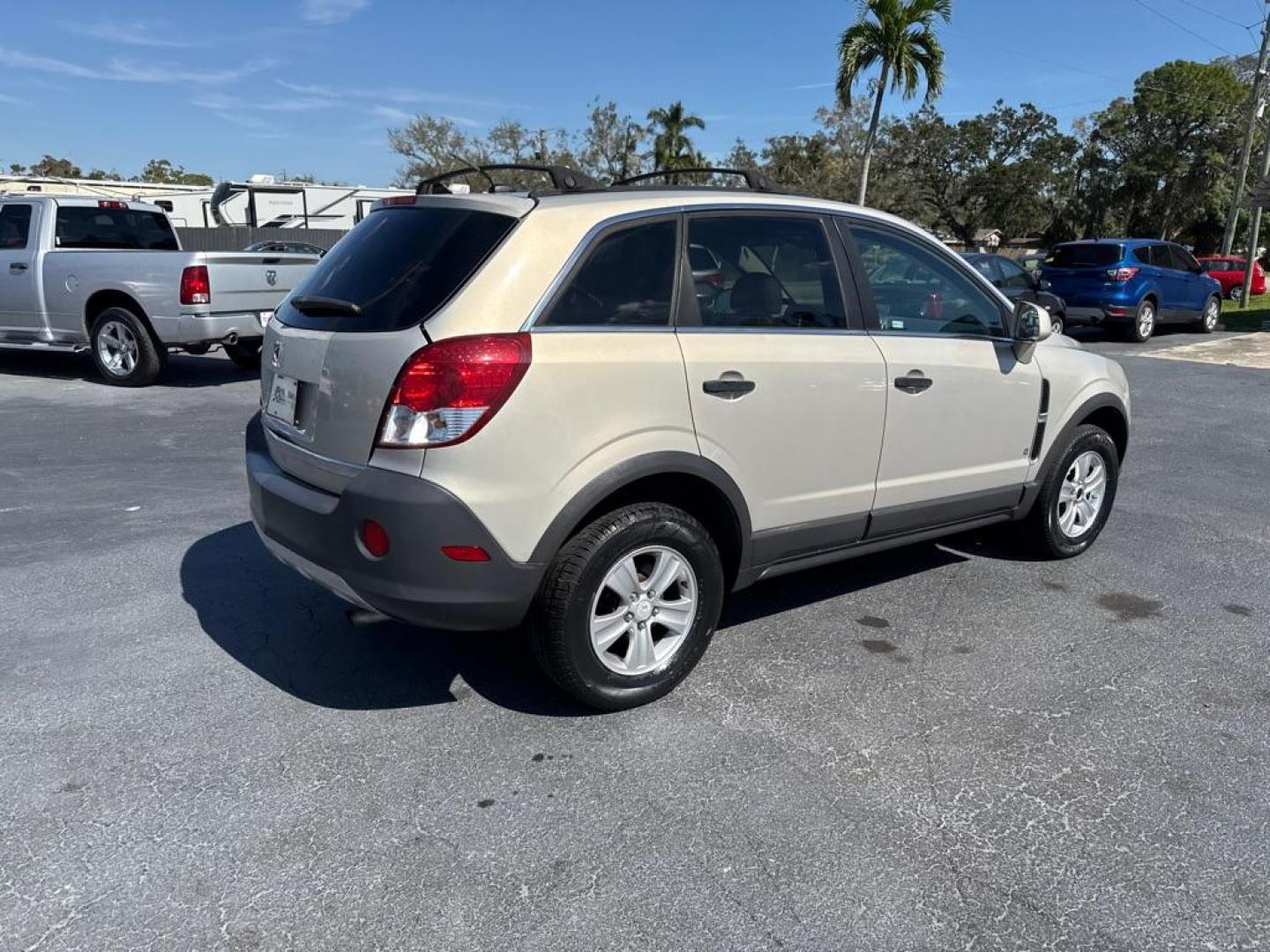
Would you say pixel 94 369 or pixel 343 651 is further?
pixel 94 369

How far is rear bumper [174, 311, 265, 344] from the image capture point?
30.9 ft

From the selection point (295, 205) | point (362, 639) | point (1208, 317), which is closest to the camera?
point (362, 639)

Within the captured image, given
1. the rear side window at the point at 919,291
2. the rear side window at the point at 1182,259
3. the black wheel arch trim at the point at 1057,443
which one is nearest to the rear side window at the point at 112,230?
the rear side window at the point at 919,291

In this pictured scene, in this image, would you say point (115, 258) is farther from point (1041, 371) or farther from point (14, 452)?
point (1041, 371)

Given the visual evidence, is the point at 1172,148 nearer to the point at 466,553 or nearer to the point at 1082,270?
the point at 1082,270

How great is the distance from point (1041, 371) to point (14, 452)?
→ 6960 millimetres

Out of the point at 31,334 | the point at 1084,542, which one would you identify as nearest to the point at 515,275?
the point at 1084,542

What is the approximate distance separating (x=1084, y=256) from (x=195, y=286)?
14.1 meters

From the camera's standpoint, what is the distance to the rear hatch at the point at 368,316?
304cm

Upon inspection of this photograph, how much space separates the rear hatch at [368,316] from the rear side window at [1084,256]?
51.0 ft

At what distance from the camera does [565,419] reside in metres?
3.03

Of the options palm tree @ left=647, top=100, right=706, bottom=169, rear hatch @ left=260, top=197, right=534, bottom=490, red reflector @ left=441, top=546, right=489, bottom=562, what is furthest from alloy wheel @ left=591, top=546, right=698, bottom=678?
palm tree @ left=647, top=100, right=706, bottom=169

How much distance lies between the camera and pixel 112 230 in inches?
410

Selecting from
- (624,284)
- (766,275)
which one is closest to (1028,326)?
(766,275)
